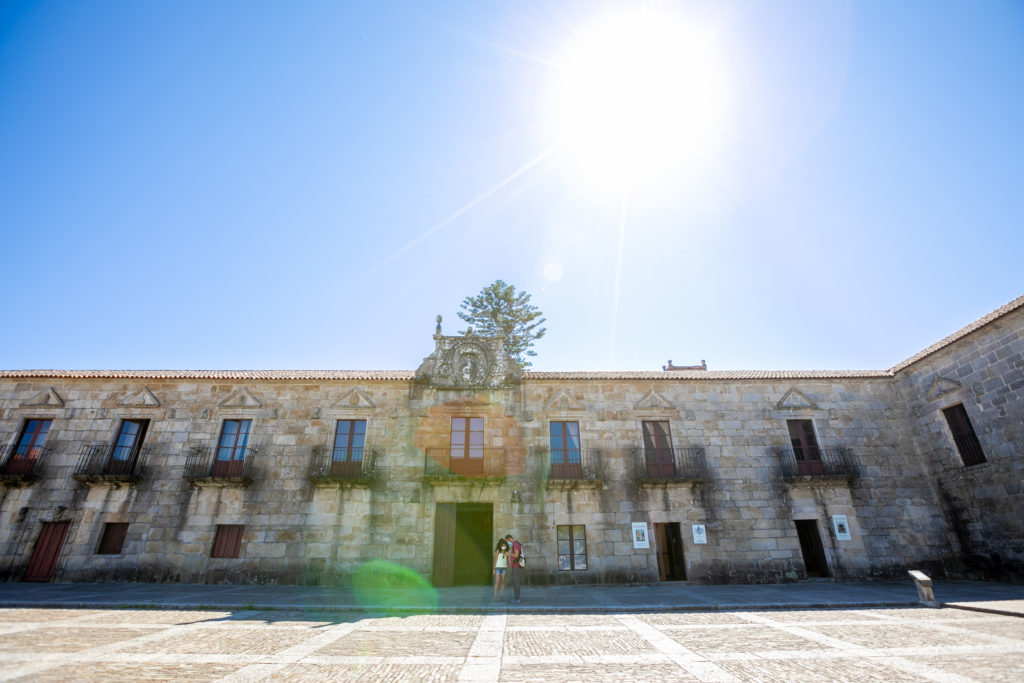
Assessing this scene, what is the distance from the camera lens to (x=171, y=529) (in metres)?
14.0

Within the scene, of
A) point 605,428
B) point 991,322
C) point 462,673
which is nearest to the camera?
point 462,673

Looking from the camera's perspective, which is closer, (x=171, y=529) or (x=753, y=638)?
(x=753, y=638)

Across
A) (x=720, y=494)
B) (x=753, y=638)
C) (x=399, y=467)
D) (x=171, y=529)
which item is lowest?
(x=753, y=638)

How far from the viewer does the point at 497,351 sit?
637 inches

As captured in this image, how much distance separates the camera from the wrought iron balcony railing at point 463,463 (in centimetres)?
1434

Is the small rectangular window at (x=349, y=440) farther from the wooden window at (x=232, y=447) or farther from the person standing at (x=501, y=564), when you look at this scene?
the person standing at (x=501, y=564)

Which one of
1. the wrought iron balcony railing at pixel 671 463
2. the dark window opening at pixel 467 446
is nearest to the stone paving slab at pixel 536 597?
the wrought iron balcony railing at pixel 671 463

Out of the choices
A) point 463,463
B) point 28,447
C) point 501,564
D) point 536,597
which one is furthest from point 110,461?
point 536,597

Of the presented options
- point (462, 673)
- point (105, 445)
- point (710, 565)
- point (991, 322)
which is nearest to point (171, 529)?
point (105, 445)

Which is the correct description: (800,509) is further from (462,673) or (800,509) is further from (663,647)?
(462,673)

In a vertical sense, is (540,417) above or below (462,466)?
above

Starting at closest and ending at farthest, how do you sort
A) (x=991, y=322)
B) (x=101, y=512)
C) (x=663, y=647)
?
(x=663, y=647) < (x=991, y=322) < (x=101, y=512)

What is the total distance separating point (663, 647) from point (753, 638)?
6.10 ft

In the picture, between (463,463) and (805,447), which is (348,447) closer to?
(463,463)
